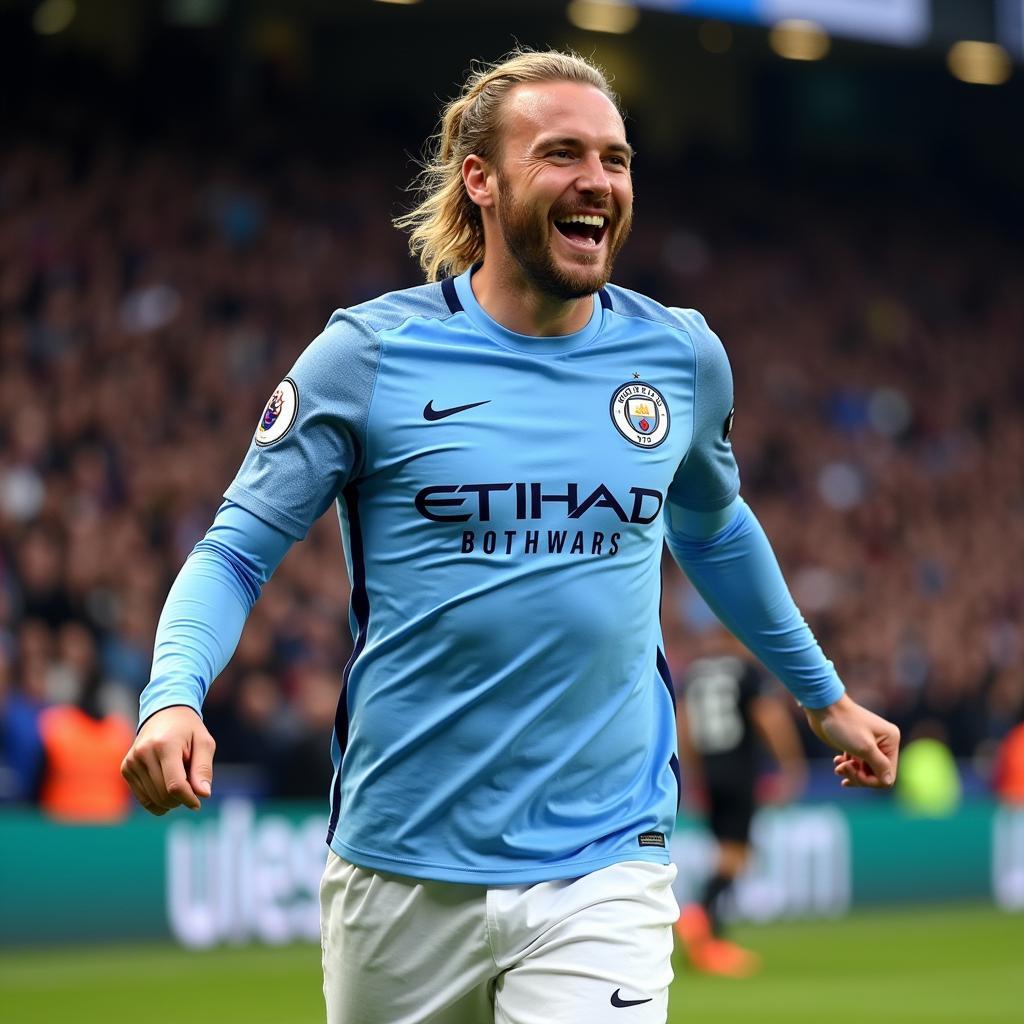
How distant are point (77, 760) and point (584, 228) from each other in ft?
31.2

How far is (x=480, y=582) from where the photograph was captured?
3.79 meters

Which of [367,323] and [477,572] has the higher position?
[367,323]

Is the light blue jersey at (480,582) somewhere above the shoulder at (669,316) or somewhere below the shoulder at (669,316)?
below

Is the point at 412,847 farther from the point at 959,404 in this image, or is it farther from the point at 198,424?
the point at 959,404

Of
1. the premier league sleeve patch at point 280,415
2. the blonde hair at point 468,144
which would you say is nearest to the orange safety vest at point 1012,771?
the blonde hair at point 468,144

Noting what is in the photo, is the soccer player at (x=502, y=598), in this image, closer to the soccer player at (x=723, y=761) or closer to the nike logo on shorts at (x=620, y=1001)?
the nike logo on shorts at (x=620, y=1001)

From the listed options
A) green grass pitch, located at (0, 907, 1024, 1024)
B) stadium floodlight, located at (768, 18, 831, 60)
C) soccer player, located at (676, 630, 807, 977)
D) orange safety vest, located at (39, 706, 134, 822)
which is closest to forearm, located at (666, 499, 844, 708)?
green grass pitch, located at (0, 907, 1024, 1024)

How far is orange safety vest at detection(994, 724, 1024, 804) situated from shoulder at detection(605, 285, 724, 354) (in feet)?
49.8

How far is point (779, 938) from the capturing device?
14500 millimetres

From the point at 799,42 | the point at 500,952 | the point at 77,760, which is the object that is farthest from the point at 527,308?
the point at 799,42

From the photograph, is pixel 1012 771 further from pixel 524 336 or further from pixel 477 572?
pixel 477 572

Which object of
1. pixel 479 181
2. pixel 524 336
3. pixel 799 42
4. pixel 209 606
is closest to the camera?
pixel 209 606

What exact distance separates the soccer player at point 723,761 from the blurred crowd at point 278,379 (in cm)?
269

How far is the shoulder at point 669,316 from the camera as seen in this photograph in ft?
13.5
